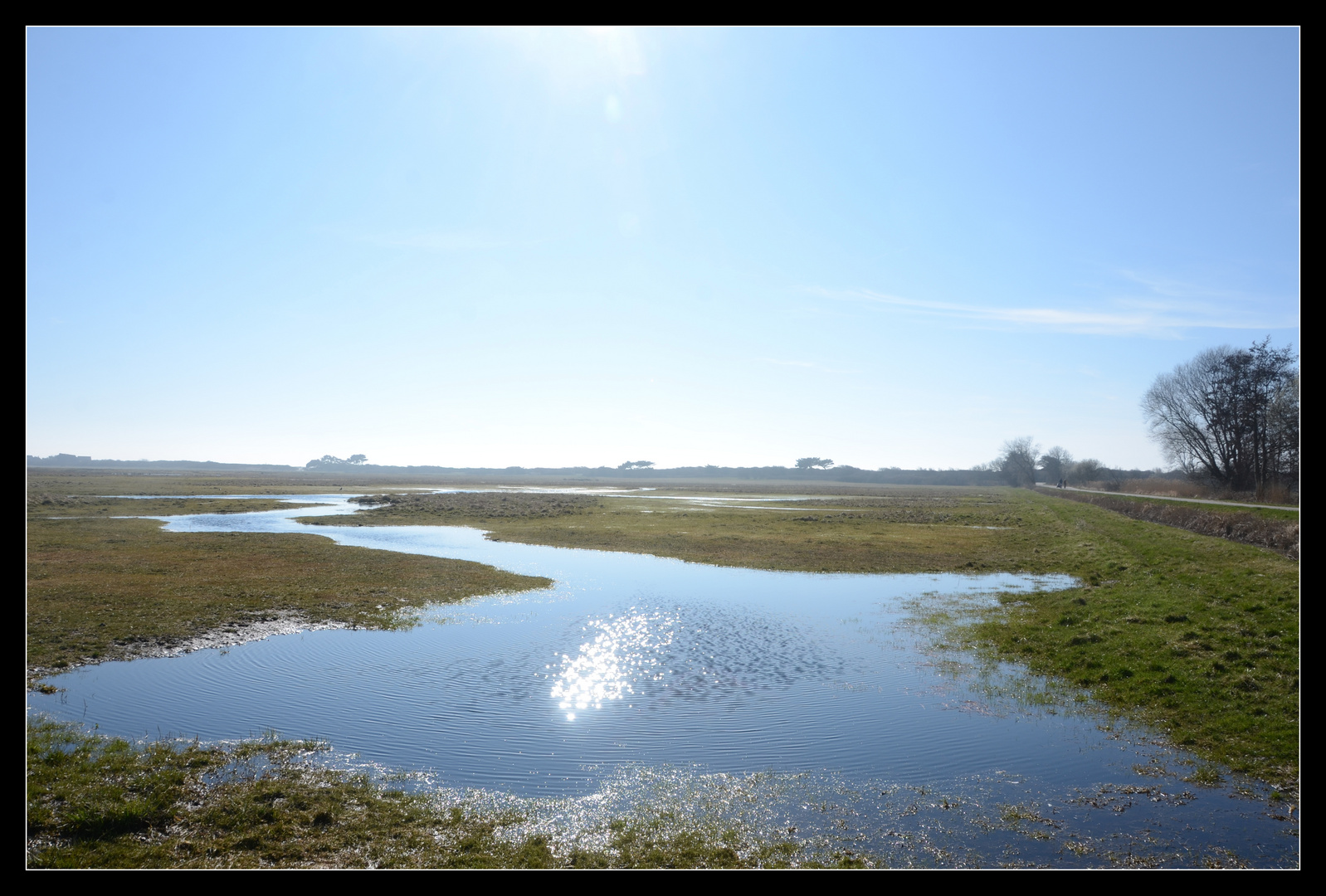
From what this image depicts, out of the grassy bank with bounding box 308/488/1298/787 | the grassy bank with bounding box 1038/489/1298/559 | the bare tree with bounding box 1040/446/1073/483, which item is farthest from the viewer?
the bare tree with bounding box 1040/446/1073/483

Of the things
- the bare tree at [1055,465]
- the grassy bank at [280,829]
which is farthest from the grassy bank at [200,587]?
the bare tree at [1055,465]

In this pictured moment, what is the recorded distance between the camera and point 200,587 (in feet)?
83.4

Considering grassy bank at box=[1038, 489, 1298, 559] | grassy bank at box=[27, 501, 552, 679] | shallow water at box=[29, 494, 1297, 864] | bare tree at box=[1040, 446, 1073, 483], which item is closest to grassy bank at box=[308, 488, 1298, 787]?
grassy bank at box=[1038, 489, 1298, 559]

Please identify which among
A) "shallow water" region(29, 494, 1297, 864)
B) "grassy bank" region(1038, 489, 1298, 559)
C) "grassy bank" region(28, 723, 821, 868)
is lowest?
"shallow water" region(29, 494, 1297, 864)

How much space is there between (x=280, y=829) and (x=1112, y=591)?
26429 millimetres

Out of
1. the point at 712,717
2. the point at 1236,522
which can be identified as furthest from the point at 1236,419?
the point at 712,717

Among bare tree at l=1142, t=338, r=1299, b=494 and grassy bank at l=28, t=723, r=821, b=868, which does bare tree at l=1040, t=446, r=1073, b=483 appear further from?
grassy bank at l=28, t=723, r=821, b=868

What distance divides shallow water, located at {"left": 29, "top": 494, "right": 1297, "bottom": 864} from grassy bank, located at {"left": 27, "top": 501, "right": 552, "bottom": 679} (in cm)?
205

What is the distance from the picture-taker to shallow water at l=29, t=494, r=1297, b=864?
9703 mm

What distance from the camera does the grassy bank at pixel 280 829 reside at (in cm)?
823

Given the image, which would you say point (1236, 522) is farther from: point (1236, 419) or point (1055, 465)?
point (1055, 465)

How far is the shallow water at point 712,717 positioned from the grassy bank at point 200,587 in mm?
2053

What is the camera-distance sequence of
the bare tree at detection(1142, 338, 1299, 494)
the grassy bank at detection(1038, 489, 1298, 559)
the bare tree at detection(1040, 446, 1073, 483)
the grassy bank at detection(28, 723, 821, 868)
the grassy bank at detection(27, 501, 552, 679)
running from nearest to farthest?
the grassy bank at detection(28, 723, 821, 868) < the grassy bank at detection(27, 501, 552, 679) < the grassy bank at detection(1038, 489, 1298, 559) < the bare tree at detection(1142, 338, 1299, 494) < the bare tree at detection(1040, 446, 1073, 483)
